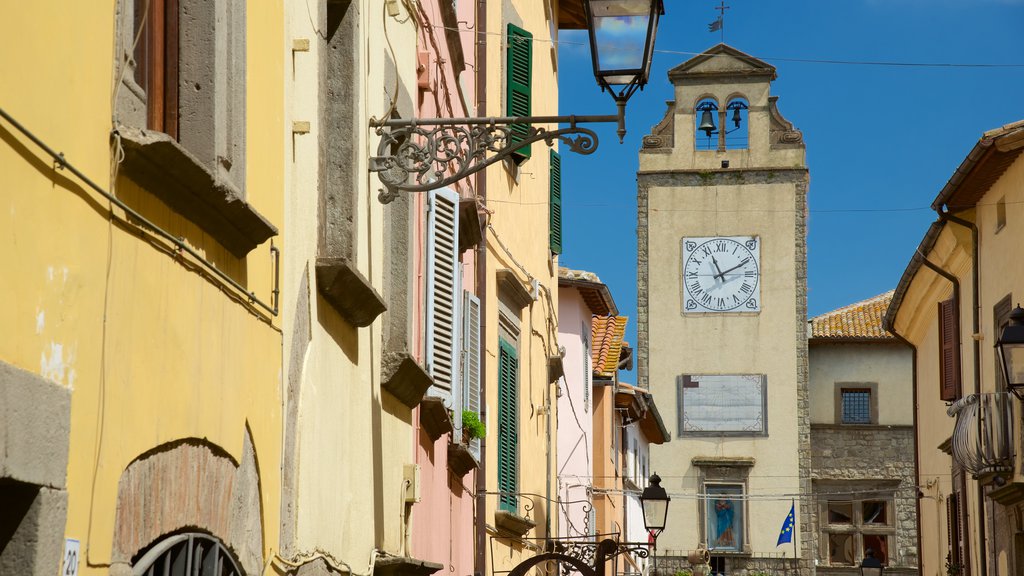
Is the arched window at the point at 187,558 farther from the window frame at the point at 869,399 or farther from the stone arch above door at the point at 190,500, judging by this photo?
the window frame at the point at 869,399

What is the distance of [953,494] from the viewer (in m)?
21.8

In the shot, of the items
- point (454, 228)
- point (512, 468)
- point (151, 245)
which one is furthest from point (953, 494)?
point (151, 245)

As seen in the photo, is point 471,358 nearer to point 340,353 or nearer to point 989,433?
point 340,353

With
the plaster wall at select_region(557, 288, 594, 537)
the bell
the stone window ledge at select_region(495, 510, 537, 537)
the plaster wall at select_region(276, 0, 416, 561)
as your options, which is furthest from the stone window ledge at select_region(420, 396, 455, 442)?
the bell

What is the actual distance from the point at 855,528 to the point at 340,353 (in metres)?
37.8

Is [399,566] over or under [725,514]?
under

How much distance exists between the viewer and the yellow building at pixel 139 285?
3514 millimetres

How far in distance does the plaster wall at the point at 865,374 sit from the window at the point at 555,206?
23.9m

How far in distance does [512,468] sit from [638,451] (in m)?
19.8

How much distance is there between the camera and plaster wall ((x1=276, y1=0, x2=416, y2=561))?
6277 mm

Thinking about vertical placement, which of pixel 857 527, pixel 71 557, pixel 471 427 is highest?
pixel 857 527

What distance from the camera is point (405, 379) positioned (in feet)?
28.7

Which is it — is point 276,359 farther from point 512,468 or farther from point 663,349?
point 663,349

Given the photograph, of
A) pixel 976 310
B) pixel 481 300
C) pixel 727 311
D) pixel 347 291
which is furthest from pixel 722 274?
pixel 347 291
